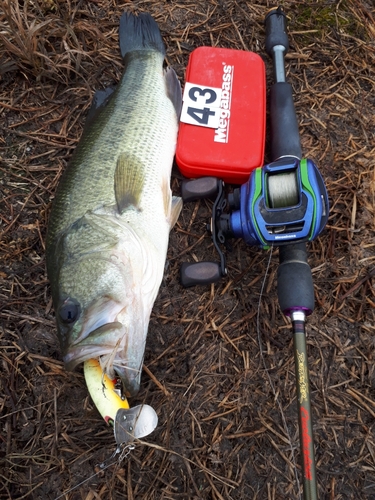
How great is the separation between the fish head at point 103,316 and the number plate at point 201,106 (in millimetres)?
1317

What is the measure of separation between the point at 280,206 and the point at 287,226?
14 cm

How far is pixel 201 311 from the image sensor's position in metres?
3.03

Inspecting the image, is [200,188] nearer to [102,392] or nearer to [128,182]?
[128,182]

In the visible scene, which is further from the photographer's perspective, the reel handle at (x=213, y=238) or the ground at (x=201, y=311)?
the reel handle at (x=213, y=238)

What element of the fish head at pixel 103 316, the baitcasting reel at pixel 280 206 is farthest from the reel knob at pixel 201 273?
the fish head at pixel 103 316

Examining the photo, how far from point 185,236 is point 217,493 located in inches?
69.5

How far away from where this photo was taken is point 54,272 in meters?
2.67

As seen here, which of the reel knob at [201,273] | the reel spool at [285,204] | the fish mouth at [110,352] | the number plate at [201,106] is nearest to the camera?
the fish mouth at [110,352]

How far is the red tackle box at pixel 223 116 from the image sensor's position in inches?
122

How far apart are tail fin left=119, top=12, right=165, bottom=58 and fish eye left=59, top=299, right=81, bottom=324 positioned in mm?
2218

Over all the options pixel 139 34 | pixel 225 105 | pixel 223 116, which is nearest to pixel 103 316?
pixel 223 116

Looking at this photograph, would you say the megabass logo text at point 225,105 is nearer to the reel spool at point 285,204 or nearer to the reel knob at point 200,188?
the reel knob at point 200,188

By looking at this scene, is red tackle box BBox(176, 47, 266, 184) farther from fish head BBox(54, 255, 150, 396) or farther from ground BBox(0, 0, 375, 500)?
fish head BBox(54, 255, 150, 396)

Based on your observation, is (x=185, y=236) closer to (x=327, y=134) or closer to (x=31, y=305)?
(x=31, y=305)
